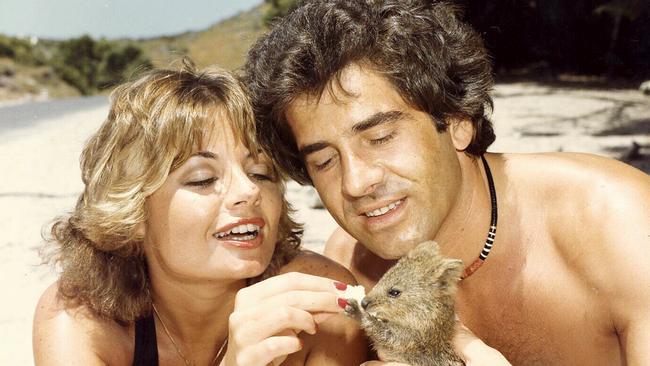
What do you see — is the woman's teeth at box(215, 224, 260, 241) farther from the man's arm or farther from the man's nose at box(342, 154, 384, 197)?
the man's arm

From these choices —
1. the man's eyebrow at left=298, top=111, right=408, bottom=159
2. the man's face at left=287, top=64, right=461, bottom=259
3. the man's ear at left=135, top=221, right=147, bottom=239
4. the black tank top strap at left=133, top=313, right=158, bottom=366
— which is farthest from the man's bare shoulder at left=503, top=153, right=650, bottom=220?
the black tank top strap at left=133, top=313, right=158, bottom=366

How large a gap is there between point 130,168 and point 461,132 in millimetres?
1778

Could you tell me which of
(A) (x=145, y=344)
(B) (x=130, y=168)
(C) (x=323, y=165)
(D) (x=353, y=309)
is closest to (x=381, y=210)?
(C) (x=323, y=165)

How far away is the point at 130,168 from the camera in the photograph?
3.49 meters

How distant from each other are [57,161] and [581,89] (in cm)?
1512

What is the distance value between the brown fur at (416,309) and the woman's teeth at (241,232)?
2.08 ft

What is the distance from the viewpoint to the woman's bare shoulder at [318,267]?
3.77 metres

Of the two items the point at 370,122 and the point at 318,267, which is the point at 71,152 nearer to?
the point at 318,267

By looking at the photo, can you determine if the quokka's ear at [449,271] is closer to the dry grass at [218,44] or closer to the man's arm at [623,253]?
the man's arm at [623,253]

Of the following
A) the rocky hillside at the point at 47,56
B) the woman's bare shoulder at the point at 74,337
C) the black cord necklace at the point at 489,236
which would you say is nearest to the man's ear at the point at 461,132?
the black cord necklace at the point at 489,236

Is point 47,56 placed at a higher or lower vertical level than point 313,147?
lower

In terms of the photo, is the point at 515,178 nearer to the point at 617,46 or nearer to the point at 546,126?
the point at 546,126

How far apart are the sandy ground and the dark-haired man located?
172 cm

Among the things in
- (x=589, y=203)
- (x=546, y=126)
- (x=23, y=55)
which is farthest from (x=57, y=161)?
(x=23, y=55)
